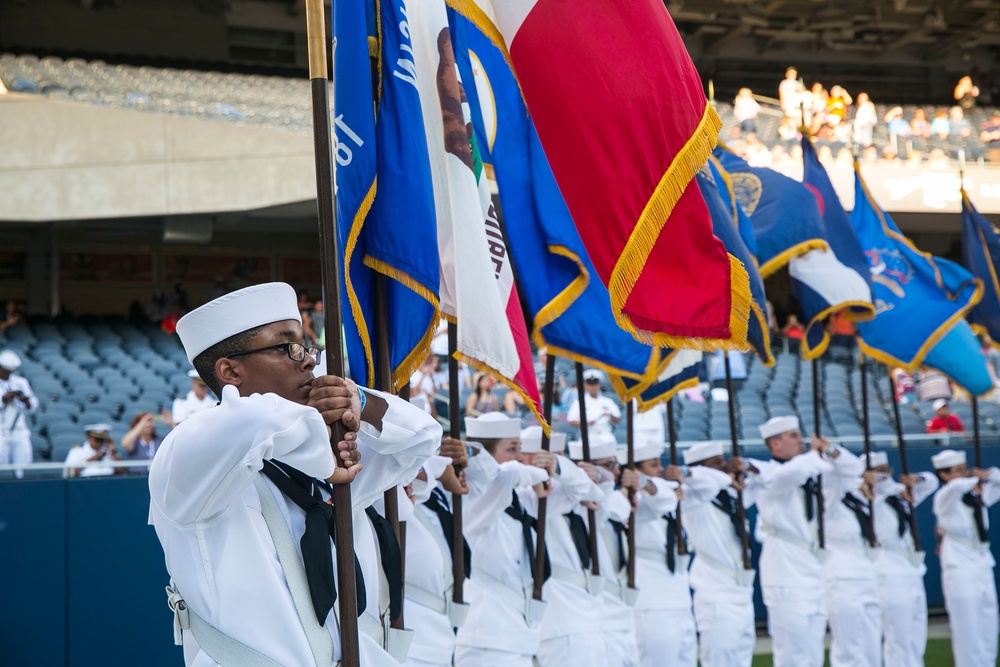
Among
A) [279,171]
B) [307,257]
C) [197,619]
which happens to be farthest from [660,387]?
[307,257]

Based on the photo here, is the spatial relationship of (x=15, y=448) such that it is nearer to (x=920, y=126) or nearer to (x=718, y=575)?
(x=718, y=575)

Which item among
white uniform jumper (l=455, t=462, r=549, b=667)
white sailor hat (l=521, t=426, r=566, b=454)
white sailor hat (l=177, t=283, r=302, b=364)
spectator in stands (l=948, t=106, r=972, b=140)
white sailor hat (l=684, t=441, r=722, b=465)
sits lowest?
white uniform jumper (l=455, t=462, r=549, b=667)

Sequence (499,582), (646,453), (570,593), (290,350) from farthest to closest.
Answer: (646,453)
(570,593)
(499,582)
(290,350)

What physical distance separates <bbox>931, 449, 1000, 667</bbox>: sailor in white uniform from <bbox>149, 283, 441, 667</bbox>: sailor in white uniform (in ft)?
22.0

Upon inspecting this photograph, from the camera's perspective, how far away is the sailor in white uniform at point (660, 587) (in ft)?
20.6

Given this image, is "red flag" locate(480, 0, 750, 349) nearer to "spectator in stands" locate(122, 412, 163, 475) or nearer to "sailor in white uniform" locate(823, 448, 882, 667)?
"sailor in white uniform" locate(823, 448, 882, 667)

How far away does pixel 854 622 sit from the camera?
7547mm

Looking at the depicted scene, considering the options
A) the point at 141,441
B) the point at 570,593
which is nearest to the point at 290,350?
the point at 570,593

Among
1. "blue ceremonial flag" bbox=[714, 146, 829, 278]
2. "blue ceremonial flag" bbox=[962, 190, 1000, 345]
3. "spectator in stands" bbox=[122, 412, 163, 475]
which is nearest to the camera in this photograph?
"blue ceremonial flag" bbox=[714, 146, 829, 278]

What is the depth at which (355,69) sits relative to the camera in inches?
130

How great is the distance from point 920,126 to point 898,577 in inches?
520

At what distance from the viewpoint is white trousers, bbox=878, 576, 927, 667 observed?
7.86 meters

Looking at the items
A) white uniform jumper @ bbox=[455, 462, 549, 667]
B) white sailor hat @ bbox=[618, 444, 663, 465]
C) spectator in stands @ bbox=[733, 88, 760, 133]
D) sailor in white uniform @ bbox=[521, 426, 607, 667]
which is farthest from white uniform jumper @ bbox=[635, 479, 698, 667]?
spectator in stands @ bbox=[733, 88, 760, 133]

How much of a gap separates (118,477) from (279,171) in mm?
7359
